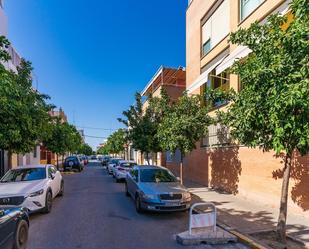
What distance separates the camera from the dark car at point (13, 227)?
519 centimetres

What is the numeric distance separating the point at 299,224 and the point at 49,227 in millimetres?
6733

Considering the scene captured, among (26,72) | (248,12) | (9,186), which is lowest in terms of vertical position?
(9,186)

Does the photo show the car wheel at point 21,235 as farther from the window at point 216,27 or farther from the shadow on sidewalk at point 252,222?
the window at point 216,27

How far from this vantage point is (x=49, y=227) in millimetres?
8406

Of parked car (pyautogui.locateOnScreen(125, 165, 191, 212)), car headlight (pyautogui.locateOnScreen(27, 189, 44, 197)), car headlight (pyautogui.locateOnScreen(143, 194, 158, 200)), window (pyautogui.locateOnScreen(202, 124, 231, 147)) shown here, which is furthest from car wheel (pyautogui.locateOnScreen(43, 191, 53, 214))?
window (pyautogui.locateOnScreen(202, 124, 231, 147))

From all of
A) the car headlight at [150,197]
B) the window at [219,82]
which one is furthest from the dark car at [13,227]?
the window at [219,82]

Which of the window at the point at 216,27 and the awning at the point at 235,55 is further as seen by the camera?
the window at the point at 216,27

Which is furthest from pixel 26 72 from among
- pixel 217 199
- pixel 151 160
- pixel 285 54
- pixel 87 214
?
pixel 151 160

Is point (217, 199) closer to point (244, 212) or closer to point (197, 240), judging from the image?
point (244, 212)

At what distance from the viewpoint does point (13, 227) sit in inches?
222

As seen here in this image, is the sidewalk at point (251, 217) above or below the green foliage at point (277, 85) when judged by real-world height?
below

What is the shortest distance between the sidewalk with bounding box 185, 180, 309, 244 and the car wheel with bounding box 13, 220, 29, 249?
496 cm

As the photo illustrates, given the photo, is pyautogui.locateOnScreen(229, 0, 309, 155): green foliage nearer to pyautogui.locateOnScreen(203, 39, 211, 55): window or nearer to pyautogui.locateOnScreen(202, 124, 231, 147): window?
pyautogui.locateOnScreen(202, 124, 231, 147): window

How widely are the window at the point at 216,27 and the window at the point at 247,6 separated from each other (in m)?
1.45
